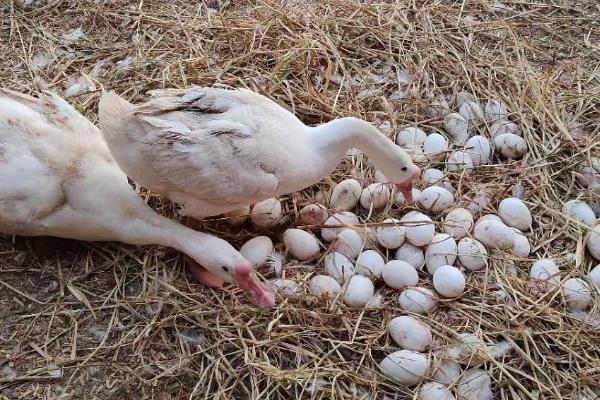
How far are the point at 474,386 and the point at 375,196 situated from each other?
87 centimetres

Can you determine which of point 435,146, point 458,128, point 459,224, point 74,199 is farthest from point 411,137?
point 74,199

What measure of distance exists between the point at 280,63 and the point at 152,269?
1.23m

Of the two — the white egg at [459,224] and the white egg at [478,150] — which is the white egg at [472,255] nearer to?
the white egg at [459,224]

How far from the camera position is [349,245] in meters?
2.62

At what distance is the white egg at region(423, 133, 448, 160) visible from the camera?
296 cm

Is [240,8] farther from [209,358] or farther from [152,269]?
[209,358]

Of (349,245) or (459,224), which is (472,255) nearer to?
(459,224)

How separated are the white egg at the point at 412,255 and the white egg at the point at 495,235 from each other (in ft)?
0.80

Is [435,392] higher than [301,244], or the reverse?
[301,244]

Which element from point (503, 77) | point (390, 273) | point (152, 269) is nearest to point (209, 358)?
point (152, 269)

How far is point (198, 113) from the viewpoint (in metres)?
2.45

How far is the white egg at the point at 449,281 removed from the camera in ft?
7.98

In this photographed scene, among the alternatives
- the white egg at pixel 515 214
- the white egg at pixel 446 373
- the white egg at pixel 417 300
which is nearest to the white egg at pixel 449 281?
the white egg at pixel 417 300

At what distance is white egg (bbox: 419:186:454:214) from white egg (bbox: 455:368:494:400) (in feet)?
2.36
